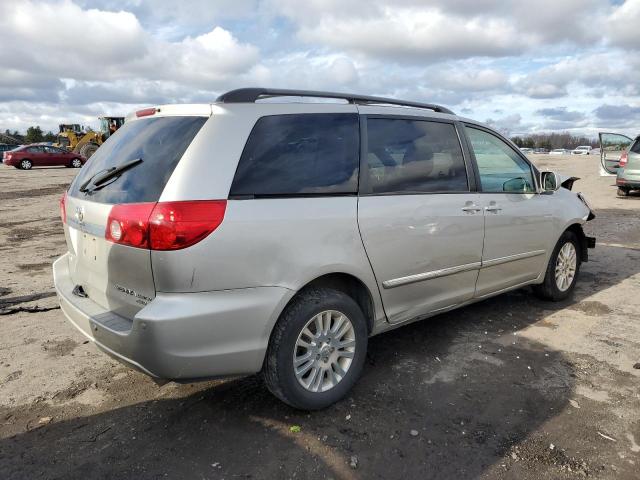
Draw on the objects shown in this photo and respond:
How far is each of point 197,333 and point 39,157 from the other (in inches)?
1201

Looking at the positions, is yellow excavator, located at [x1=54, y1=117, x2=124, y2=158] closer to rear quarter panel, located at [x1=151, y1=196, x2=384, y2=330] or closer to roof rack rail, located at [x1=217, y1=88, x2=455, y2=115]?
roof rack rail, located at [x1=217, y1=88, x2=455, y2=115]

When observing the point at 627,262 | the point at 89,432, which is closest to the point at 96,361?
the point at 89,432

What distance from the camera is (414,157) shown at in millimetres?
3641

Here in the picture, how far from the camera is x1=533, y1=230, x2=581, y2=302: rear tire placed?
4.98m

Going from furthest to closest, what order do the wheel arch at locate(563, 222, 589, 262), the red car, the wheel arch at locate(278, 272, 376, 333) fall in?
1. the red car
2. the wheel arch at locate(563, 222, 589, 262)
3. the wheel arch at locate(278, 272, 376, 333)

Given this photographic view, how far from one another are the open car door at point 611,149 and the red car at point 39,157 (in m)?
25.1

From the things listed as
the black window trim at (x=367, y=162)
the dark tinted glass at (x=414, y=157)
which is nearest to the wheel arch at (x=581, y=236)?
the black window trim at (x=367, y=162)

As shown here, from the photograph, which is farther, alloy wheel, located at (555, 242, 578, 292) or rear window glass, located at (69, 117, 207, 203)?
alloy wheel, located at (555, 242, 578, 292)

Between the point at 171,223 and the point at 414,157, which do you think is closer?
the point at 171,223

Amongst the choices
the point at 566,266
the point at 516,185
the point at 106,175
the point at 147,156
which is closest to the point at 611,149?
the point at 566,266

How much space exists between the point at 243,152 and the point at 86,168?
4.39 ft

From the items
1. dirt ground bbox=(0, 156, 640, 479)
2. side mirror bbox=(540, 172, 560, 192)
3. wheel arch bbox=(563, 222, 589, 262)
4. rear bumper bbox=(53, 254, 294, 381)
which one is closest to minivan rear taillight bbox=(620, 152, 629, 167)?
wheel arch bbox=(563, 222, 589, 262)

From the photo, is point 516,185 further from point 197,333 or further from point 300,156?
point 197,333

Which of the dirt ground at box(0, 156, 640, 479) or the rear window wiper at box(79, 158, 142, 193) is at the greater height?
the rear window wiper at box(79, 158, 142, 193)
